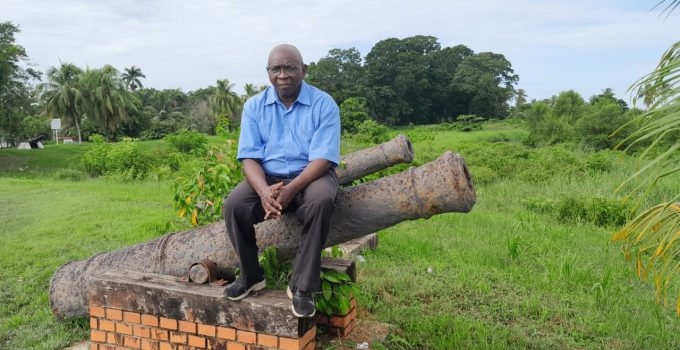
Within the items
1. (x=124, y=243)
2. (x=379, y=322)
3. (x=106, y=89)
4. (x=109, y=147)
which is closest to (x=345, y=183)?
(x=379, y=322)

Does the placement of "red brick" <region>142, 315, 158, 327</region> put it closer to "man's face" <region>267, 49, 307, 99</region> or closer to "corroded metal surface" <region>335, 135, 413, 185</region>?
"man's face" <region>267, 49, 307, 99</region>

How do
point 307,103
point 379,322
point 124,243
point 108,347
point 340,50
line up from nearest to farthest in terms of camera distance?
point 307,103
point 108,347
point 379,322
point 124,243
point 340,50

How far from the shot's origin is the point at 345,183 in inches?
186

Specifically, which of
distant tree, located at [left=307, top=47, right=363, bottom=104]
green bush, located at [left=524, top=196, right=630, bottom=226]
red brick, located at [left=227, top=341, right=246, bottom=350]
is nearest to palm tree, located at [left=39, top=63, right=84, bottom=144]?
distant tree, located at [left=307, top=47, right=363, bottom=104]

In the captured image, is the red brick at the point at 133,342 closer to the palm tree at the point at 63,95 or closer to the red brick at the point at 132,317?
the red brick at the point at 132,317

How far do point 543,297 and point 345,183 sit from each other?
196 cm

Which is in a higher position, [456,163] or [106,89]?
[106,89]

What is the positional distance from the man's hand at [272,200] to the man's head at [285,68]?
1.79 ft

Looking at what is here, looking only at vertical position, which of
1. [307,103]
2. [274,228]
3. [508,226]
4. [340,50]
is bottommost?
[508,226]

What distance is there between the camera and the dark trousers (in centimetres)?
257

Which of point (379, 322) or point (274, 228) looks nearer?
point (274, 228)

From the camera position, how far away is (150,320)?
121 inches

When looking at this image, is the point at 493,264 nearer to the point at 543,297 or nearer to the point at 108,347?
the point at 543,297

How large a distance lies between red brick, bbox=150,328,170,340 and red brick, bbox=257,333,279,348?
0.64 meters
